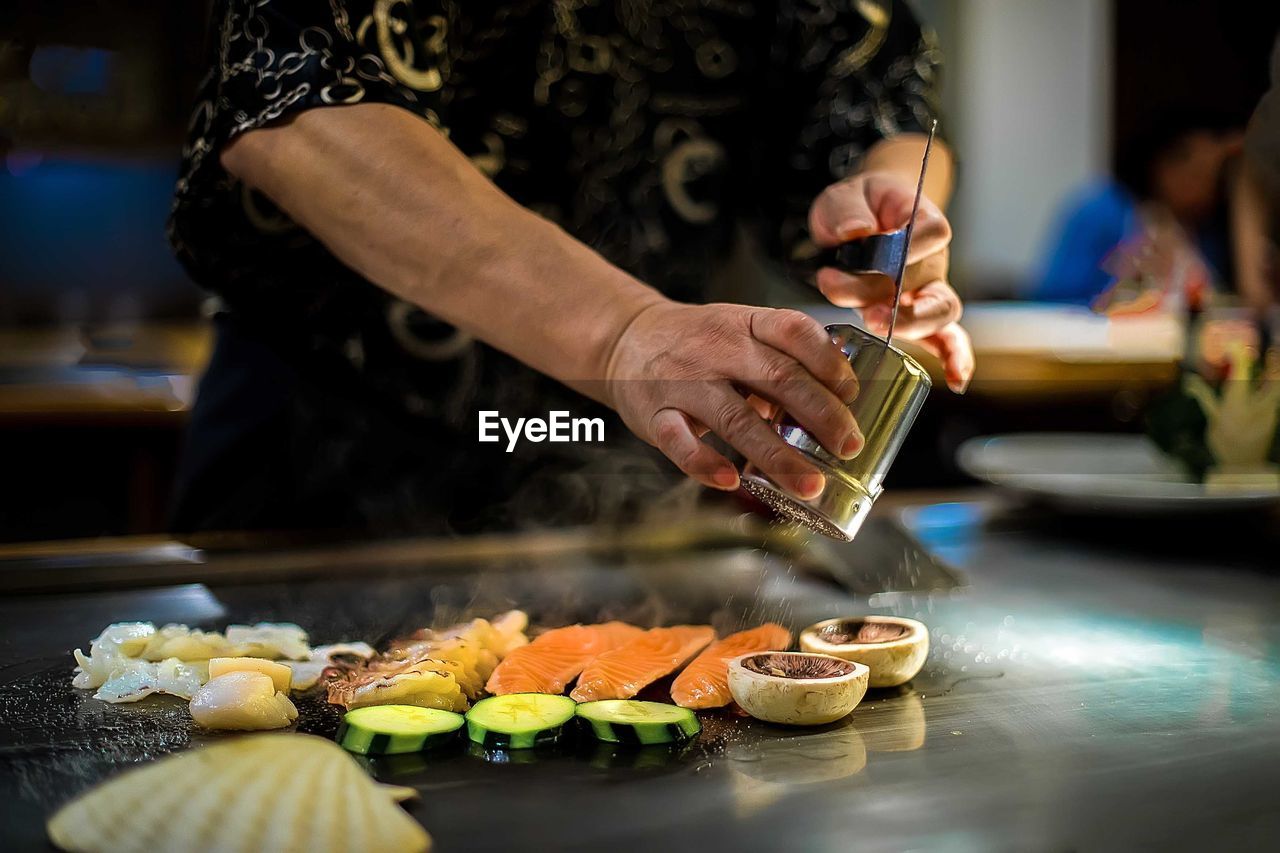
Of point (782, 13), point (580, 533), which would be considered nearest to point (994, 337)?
point (782, 13)

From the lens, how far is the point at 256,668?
1.01 m

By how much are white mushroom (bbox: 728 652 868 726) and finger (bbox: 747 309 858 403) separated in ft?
0.78

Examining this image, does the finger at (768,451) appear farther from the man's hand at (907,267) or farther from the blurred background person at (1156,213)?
the blurred background person at (1156,213)

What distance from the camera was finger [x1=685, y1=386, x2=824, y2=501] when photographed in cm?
98

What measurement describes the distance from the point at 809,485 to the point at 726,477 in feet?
0.26

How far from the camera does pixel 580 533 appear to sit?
5.41 ft

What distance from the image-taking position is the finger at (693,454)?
1021mm

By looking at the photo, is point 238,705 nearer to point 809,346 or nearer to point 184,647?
point 184,647

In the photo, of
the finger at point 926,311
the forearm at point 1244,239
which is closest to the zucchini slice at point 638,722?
the finger at point 926,311

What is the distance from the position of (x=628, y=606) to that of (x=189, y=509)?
83 cm

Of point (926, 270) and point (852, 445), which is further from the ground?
point (926, 270)

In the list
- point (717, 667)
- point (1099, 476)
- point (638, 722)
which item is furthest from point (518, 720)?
point (1099, 476)

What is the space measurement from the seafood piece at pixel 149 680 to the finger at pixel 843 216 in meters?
0.74

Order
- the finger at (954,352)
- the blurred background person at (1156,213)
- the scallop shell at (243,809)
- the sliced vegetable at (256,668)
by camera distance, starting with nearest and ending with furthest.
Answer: the scallop shell at (243,809) < the sliced vegetable at (256,668) < the finger at (954,352) < the blurred background person at (1156,213)
